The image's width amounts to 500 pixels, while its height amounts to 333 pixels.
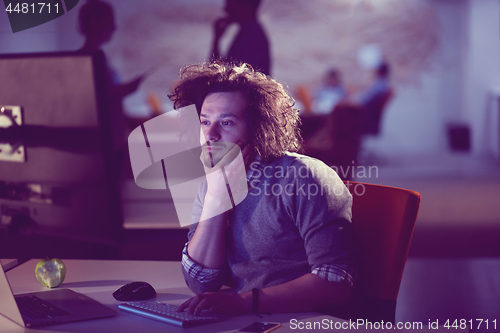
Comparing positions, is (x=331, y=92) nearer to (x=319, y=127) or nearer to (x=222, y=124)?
(x=319, y=127)

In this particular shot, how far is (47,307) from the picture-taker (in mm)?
974

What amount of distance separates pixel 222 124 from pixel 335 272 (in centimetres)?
43

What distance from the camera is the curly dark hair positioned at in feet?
3.81

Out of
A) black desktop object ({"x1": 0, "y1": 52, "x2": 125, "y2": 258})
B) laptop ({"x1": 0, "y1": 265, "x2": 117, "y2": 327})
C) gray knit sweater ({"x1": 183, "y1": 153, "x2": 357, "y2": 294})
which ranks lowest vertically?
laptop ({"x1": 0, "y1": 265, "x2": 117, "y2": 327})

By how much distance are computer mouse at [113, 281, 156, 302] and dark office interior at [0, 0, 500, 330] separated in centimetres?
15

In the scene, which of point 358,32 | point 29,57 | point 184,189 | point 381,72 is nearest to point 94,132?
point 29,57

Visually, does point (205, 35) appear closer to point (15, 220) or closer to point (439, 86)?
point (439, 86)

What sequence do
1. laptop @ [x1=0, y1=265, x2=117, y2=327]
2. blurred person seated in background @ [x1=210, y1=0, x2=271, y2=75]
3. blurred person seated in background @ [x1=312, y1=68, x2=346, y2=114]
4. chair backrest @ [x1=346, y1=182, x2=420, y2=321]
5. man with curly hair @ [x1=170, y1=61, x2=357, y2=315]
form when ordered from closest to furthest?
laptop @ [x1=0, y1=265, x2=117, y2=327]
man with curly hair @ [x1=170, y1=61, x2=357, y2=315]
chair backrest @ [x1=346, y1=182, x2=420, y2=321]
blurred person seated in background @ [x1=210, y1=0, x2=271, y2=75]
blurred person seated in background @ [x1=312, y1=68, x2=346, y2=114]

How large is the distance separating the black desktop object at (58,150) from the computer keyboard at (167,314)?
0.14 metres

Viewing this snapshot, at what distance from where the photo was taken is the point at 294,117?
4.34ft

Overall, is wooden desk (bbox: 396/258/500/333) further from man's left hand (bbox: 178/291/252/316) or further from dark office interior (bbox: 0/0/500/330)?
man's left hand (bbox: 178/291/252/316)

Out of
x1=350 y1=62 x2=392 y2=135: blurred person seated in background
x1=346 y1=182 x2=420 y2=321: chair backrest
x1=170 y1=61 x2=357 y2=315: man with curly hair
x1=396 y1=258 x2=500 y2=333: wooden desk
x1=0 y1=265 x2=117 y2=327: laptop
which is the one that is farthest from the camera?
x1=350 y1=62 x2=392 y2=135: blurred person seated in background

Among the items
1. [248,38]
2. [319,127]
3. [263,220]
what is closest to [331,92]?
[319,127]

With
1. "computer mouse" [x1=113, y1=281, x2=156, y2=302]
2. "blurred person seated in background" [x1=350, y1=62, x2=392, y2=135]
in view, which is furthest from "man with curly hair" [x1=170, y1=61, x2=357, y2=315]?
"blurred person seated in background" [x1=350, y1=62, x2=392, y2=135]
